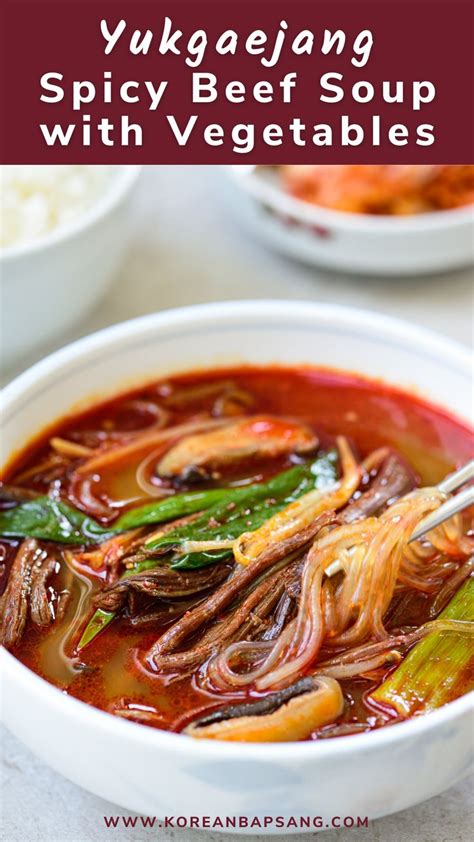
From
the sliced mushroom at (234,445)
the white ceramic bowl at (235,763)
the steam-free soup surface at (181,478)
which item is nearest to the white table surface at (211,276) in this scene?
the steam-free soup surface at (181,478)

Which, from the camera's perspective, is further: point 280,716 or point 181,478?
point 181,478

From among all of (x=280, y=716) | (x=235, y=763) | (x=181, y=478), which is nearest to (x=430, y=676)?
(x=280, y=716)

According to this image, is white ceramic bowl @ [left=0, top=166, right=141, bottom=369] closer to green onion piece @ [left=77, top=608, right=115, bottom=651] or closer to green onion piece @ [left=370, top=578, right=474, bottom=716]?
green onion piece @ [left=77, top=608, right=115, bottom=651]

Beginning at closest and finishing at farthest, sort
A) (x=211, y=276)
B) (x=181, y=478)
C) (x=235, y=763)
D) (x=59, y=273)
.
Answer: (x=235, y=763) → (x=181, y=478) → (x=59, y=273) → (x=211, y=276)

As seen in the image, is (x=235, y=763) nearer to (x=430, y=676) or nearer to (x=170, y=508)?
(x=430, y=676)

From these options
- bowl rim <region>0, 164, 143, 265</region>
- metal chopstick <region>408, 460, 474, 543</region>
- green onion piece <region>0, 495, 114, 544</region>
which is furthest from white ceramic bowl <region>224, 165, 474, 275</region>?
green onion piece <region>0, 495, 114, 544</region>

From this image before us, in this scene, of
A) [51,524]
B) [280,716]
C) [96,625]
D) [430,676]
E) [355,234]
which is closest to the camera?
[280,716]

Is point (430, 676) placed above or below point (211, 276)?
below
